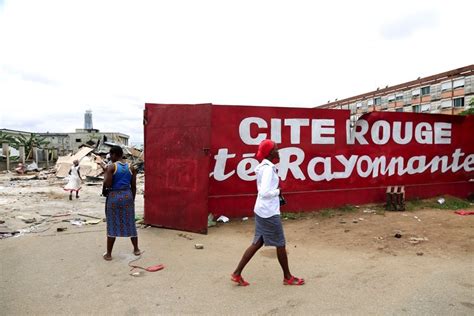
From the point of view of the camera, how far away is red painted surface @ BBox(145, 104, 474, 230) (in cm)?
646

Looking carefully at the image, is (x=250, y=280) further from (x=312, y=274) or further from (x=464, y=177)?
(x=464, y=177)

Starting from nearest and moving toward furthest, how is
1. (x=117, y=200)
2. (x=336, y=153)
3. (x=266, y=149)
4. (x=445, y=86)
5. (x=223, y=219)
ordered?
(x=266, y=149)
(x=117, y=200)
(x=223, y=219)
(x=336, y=153)
(x=445, y=86)

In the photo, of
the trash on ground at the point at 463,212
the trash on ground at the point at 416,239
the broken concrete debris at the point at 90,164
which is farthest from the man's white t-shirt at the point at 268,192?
the broken concrete debris at the point at 90,164

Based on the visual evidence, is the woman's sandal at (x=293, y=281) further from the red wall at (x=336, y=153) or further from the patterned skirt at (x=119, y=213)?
the red wall at (x=336, y=153)

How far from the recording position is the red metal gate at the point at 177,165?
→ 6.29 m

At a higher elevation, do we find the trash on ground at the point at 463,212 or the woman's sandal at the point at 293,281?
the trash on ground at the point at 463,212

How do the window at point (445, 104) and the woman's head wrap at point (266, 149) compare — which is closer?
the woman's head wrap at point (266, 149)

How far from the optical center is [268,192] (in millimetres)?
3680

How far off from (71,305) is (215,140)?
4007 mm

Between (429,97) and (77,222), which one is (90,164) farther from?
(429,97)

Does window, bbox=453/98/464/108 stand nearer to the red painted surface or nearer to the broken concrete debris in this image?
the broken concrete debris

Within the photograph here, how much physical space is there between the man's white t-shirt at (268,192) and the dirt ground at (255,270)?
0.84m

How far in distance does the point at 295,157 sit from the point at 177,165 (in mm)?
2517

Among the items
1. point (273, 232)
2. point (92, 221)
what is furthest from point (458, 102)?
point (273, 232)
